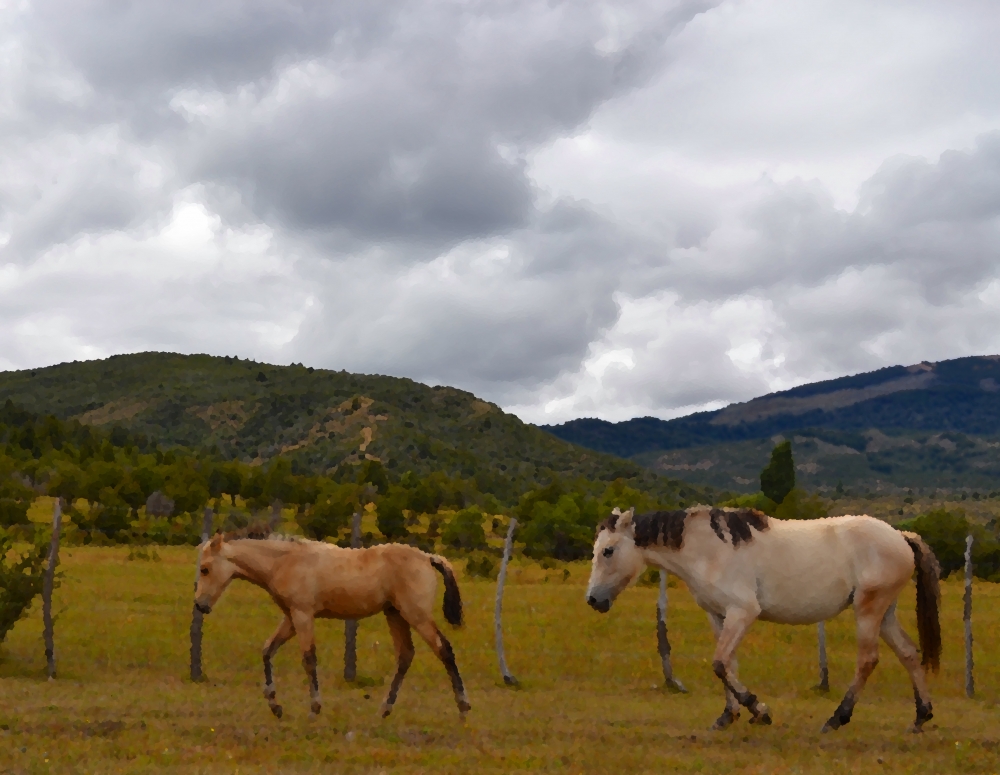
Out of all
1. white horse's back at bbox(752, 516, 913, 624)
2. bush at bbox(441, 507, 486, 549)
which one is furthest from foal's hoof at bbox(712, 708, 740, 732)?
bush at bbox(441, 507, 486, 549)

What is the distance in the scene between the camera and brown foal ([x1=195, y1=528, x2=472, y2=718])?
10.5 meters

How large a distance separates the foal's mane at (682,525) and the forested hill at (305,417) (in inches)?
3388

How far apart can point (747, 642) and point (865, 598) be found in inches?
447

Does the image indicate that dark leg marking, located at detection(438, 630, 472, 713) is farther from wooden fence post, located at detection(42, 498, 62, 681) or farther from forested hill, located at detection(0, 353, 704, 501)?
forested hill, located at detection(0, 353, 704, 501)

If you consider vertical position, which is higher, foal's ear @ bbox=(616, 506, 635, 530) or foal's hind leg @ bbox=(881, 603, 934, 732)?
foal's ear @ bbox=(616, 506, 635, 530)

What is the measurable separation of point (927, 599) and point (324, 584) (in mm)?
6995

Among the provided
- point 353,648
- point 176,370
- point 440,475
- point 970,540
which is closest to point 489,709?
point 353,648

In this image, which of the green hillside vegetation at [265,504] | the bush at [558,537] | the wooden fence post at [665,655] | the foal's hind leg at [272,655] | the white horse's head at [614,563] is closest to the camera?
the foal's hind leg at [272,655]

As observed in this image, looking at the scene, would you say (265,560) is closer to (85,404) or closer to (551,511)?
(551,511)

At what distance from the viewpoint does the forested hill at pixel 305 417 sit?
11212 centimetres

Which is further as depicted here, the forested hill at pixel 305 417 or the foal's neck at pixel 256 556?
the forested hill at pixel 305 417

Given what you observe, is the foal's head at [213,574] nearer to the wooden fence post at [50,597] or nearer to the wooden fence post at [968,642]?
the wooden fence post at [50,597]

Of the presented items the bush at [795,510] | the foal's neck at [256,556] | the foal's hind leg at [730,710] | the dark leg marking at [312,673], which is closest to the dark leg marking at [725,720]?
the foal's hind leg at [730,710]

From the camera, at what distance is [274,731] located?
30.5ft
